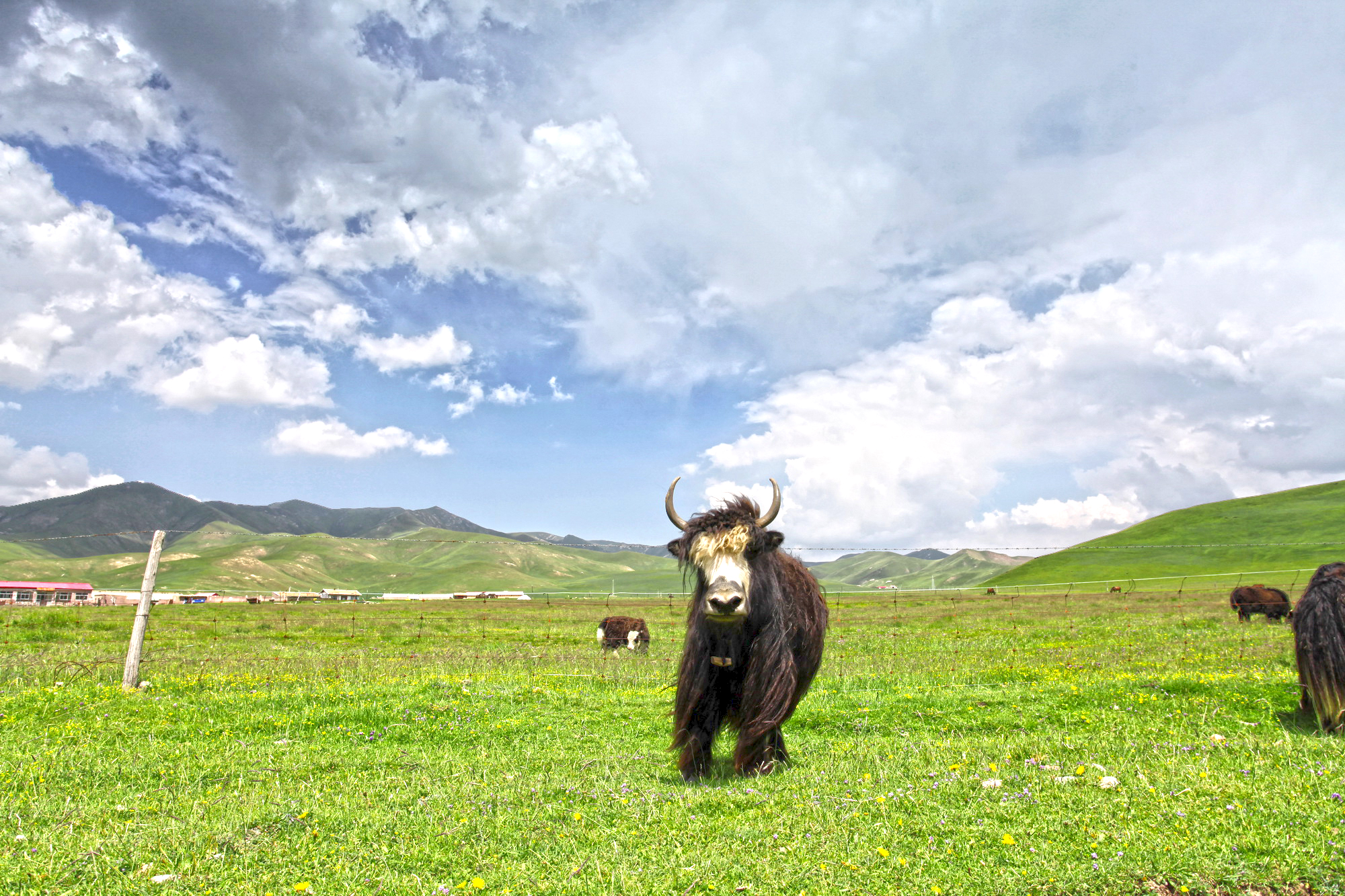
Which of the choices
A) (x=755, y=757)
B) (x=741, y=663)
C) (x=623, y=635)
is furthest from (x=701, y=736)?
(x=623, y=635)

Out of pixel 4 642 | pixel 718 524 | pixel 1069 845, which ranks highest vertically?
pixel 718 524

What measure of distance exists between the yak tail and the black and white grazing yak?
6.68 meters

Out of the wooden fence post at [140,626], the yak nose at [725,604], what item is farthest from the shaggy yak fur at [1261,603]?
the wooden fence post at [140,626]

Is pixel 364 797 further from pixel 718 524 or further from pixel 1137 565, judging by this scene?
pixel 1137 565

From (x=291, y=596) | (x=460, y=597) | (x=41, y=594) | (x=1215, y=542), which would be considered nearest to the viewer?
(x=41, y=594)

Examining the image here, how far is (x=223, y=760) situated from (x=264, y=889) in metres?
4.62

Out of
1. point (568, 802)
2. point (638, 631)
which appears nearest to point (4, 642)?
point (638, 631)

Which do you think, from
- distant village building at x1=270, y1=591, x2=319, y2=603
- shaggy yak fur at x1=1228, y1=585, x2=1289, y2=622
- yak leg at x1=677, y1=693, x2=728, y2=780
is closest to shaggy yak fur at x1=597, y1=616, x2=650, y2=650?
yak leg at x1=677, y1=693, x2=728, y2=780

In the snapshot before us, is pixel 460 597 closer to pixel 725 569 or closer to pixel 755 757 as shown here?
pixel 755 757

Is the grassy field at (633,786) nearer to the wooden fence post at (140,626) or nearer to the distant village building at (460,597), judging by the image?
the wooden fence post at (140,626)

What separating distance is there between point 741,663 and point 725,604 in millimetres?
1520

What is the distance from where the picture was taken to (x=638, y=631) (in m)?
26.3

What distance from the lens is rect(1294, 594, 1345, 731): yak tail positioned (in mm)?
8719

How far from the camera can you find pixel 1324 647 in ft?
29.1
